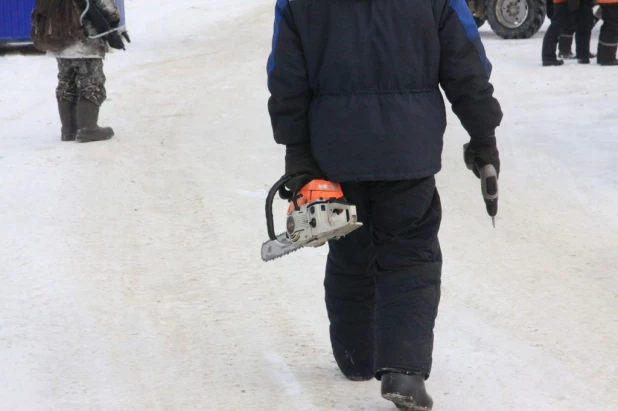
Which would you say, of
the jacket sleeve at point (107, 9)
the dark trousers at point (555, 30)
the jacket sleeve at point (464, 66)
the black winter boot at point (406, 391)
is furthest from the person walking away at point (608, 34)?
the black winter boot at point (406, 391)

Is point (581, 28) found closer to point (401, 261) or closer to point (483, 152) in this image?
point (483, 152)

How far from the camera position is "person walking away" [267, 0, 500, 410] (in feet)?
10.6

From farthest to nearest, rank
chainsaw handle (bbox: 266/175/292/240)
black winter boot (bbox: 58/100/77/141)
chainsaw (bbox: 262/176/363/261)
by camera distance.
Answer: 1. black winter boot (bbox: 58/100/77/141)
2. chainsaw handle (bbox: 266/175/292/240)
3. chainsaw (bbox: 262/176/363/261)

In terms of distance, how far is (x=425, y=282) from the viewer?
343 centimetres

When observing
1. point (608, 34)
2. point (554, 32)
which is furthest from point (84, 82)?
point (608, 34)

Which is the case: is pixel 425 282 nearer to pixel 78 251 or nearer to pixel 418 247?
pixel 418 247

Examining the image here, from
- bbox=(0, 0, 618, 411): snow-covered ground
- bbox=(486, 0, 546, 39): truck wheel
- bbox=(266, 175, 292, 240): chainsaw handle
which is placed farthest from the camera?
bbox=(486, 0, 546, 39): truck wheel

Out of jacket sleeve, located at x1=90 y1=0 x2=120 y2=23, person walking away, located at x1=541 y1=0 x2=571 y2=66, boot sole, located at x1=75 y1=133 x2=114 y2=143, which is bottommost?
person walking away, located at x1=541 y1=0 x2=571 y2=66

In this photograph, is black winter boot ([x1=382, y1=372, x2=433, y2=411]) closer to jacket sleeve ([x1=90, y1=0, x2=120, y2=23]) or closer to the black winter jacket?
the black winter jacket

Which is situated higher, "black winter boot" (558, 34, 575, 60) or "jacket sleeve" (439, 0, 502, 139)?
"jacket sleeve" (439, 0, 502, 139)

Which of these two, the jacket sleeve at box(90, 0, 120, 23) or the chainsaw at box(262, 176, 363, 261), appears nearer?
the chainsaw at box(262, 176, 363, 261)

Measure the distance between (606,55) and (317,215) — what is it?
9.68 m

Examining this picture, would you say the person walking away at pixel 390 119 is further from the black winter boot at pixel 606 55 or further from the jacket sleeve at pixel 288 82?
the black winter boot at pixel 606 55

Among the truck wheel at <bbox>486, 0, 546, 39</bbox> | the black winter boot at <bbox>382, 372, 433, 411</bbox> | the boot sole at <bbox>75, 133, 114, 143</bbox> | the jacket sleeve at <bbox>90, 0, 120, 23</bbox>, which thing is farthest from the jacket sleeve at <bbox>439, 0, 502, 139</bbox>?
the truck wheel at <bbox>486, 0, 546, 39</bbox>
